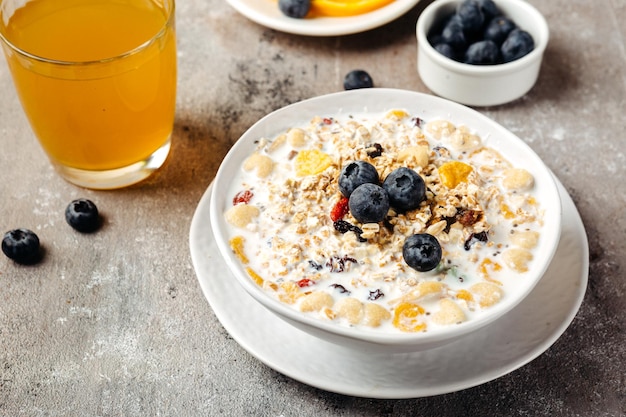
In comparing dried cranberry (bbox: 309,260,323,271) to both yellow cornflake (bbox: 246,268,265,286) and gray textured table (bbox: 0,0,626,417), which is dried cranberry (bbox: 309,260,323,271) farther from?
gray textured table (bbox: 0,0,626,417)

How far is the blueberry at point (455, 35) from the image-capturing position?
6.81 feet

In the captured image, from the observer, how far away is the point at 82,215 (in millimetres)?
1745

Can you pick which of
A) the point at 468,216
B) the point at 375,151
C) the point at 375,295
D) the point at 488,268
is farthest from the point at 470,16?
the point at 375,295

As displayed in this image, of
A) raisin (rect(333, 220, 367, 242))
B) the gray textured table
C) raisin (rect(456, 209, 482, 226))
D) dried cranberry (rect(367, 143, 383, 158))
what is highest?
dried cranberry (rect(367, 143, 383, 158))

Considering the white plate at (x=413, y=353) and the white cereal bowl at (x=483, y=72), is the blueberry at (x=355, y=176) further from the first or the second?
the white cereal bowl at (x=483, y=72)

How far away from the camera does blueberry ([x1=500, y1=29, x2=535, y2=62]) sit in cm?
204

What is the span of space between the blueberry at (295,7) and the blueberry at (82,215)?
0.78 m

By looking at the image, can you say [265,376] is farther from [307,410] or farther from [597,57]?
[597,57]

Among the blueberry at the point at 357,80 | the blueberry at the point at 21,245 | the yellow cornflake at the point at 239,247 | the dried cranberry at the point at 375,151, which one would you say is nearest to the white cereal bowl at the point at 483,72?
the blueberry at the point at 357,80

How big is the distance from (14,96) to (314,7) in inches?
33.5

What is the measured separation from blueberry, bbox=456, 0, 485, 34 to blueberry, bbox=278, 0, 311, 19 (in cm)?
42

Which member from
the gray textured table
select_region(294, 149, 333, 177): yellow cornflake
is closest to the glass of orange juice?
the gray textured table

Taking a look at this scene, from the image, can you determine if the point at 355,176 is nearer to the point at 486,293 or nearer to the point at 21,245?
the point at 486,293

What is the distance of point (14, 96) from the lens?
2117 millimetres
